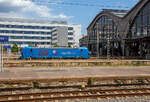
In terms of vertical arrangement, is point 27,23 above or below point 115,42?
above

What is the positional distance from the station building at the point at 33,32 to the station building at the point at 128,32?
2401 cm

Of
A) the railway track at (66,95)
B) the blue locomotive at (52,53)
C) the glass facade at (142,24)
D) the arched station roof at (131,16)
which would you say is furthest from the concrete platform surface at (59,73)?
the arched station roof at (131,16)

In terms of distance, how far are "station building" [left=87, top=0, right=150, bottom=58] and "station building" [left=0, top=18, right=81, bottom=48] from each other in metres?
24.0

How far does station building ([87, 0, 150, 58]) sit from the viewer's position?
5247 cm

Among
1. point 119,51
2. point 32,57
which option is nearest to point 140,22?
point 119,51

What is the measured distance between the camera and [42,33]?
101562 millimetres

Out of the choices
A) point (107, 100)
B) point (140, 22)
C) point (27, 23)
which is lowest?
point (107, 100)

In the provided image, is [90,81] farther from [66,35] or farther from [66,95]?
[66,35]

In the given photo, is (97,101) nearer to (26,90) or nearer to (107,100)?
(107,100)

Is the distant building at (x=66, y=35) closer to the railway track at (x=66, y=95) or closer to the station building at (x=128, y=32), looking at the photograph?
the station building at (x=128, y=32)

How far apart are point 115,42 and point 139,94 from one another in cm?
5827

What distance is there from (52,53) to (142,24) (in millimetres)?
27719

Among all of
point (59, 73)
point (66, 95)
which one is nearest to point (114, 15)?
point (59, 73)

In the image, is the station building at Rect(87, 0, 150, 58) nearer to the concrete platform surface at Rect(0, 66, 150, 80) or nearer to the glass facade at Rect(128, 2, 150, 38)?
the glass facade at Rect(128, 2, 150, 38)
